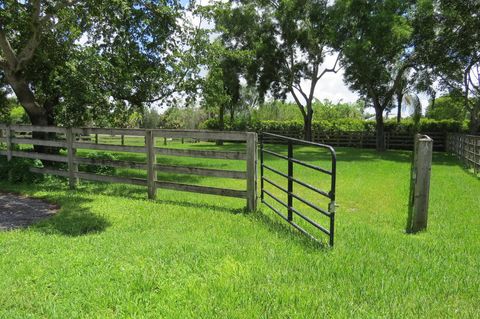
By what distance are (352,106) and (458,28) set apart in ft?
192

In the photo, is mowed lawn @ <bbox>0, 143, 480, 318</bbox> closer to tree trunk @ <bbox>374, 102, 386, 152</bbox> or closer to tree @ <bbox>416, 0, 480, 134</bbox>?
tree @ <bbox>416, 0, 480, 134</bbox>

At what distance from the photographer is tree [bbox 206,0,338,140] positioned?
25141mm

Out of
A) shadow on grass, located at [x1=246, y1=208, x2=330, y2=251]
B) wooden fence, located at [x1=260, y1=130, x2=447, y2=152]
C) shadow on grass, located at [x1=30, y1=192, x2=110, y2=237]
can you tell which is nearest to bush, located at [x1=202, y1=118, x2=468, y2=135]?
wooden fence, located at [x1=260, y1=130, x2=447, y2=152]

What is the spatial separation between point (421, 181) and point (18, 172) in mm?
9321

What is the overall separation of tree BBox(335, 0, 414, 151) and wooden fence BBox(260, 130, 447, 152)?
6650mm

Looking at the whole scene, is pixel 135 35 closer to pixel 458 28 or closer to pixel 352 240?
pixel 352 240

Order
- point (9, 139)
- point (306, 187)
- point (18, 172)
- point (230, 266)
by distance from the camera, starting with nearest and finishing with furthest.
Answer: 1. point (230, 266)
2. point (306, 187)
3. point (18, 172)
4. point (9, 139)

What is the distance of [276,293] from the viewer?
3410 mm

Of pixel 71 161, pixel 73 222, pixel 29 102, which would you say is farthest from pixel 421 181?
pixel 29 102

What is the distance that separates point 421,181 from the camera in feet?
18.3

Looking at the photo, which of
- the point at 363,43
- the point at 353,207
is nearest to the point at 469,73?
the point at 363,43

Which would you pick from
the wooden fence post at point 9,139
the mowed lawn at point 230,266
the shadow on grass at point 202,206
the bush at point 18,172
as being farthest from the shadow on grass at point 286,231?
→ the wooden fence post at point 9,139

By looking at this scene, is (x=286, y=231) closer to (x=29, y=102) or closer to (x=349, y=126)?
(x=29, y=102)

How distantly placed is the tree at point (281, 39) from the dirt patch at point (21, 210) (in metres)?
18.5
